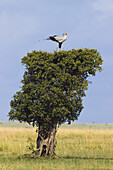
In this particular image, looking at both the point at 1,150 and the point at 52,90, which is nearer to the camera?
the point at 52,90

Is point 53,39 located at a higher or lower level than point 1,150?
higher

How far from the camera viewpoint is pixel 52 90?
21.0 metres

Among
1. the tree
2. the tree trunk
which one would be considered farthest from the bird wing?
the tree trunk

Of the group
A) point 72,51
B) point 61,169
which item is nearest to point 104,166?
point 61,169

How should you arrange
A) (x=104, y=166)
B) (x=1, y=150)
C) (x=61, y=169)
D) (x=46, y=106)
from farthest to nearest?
1. (x=1, y=150)
2. (x=46, y=106)
3. (x=104, y=166)
4. (x=61, y=169)

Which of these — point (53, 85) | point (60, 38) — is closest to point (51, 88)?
point (53, 85)

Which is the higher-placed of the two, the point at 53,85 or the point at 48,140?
the point at 53,85

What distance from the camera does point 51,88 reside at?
68.0ft

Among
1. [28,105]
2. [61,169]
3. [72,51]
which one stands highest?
[72,51]

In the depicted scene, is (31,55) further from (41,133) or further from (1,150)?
(1,150)

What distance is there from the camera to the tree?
20828mm

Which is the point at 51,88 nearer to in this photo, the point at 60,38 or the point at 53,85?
the point at 53,85

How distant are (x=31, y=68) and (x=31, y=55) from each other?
0.79 meters

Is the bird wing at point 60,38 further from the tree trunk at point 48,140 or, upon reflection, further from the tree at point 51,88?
the tree trunk at point 48,140
